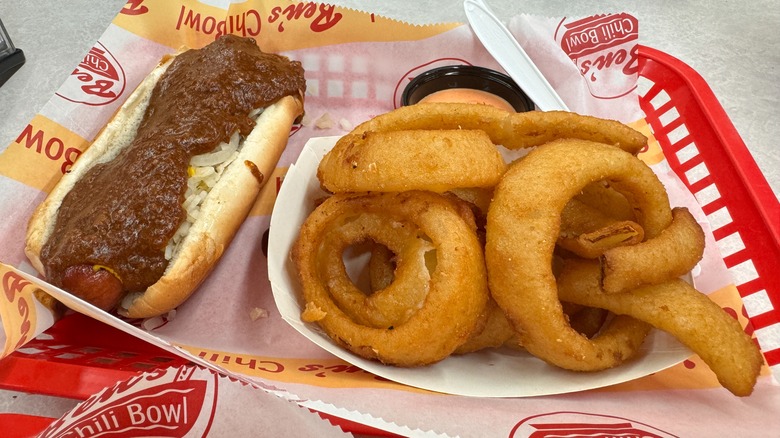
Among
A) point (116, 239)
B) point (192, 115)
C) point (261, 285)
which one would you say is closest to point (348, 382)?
point (261, 285)

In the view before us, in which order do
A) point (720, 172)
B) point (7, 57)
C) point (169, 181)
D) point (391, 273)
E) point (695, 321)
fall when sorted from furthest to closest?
point (7, 57) < point (720, 172) < point (169, 181) < point (391, 273) < point (695, 321)

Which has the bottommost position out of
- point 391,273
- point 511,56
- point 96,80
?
point 391,273

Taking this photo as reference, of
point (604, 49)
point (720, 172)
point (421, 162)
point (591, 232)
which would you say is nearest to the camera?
point (421, 162)

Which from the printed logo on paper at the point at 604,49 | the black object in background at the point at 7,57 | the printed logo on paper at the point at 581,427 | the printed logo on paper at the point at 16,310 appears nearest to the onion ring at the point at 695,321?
the printed logo on paper at the point at 581,427

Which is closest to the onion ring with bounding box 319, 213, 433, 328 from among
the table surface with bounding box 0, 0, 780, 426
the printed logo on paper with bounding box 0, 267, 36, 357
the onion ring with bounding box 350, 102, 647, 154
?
the onion ring with bounding box 350, 102, 647, 154

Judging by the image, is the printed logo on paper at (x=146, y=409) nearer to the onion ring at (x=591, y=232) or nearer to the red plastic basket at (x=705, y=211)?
the red plastic basket at (x=705, y=211)

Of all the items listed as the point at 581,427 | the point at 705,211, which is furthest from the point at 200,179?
the point at 705,211

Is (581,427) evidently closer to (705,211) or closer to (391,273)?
(391,273)

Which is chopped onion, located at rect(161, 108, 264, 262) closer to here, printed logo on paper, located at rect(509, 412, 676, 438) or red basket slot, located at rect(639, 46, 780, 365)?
printed logo on paper, located at rect(509, 412, 676, 438)
